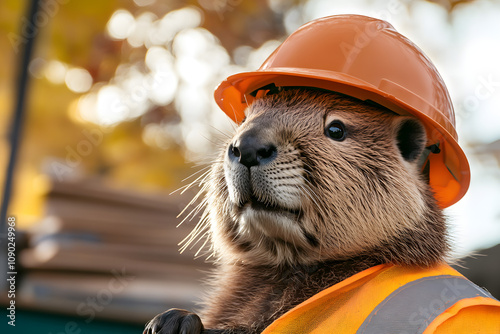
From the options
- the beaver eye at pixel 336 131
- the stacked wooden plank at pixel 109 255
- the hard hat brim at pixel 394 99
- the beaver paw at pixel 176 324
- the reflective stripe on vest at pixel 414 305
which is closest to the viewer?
the reflective stripe on vest at pixel 414 305

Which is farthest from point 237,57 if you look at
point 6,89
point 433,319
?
point 433,319

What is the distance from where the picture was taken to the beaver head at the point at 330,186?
2113 millimetres

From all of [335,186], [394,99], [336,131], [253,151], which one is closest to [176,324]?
[253,151]

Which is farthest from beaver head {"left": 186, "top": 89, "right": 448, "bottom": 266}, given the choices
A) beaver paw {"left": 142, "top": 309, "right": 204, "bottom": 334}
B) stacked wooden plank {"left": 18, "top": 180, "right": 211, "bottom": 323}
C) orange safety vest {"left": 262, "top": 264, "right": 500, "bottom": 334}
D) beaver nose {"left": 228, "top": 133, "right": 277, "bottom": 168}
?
stacked wooden plank {"left": 18, "top": 180, "right": 211, "bottom": 323}

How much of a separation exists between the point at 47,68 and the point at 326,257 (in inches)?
267

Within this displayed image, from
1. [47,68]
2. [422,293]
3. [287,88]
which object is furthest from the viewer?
[47,68]

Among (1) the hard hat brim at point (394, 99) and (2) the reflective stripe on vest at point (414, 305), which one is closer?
(2) the reflective stripe on vest at point (414, 305)

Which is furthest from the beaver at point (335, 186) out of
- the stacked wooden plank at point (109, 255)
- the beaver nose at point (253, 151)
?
the stacked wooden plank at point (109, 255)

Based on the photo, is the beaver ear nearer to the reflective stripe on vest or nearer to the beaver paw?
the reflective stripe on vest

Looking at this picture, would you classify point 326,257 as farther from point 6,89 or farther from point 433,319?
point 6,89

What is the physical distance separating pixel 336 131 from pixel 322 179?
0.27 m

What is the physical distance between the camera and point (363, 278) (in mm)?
2045

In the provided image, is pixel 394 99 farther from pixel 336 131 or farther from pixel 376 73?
pixel 336 131

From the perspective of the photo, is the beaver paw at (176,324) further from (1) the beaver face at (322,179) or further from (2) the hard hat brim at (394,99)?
(2) the hard hat brim at (394,99)
